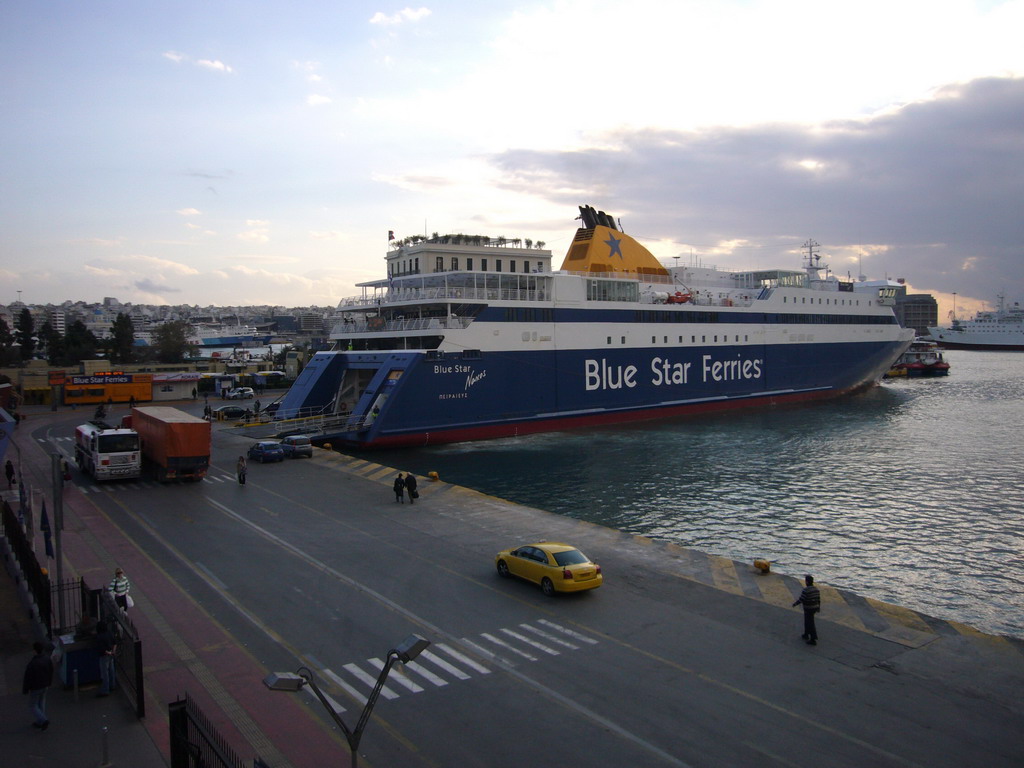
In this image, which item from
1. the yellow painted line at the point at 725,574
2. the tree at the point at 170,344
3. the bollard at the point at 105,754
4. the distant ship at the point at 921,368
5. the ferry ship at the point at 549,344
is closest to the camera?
the bollard at the point at 105,754

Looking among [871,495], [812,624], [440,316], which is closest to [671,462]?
[871,495]

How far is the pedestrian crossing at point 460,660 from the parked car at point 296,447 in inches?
812

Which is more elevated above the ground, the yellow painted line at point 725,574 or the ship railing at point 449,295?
the ship railing at point 449,295

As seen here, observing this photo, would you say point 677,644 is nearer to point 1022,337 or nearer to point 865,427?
point 865,427

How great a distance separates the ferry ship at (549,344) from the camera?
3625cm

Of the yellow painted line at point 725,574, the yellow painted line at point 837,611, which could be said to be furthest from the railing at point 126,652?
the yellow painted line at point 837,611

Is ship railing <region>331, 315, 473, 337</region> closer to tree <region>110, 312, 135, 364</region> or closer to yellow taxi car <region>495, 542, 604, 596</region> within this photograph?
yellow taxi car <region>495, 542, 604, 596</region>

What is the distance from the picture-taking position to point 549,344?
133 ft

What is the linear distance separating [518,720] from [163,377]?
57792 mm

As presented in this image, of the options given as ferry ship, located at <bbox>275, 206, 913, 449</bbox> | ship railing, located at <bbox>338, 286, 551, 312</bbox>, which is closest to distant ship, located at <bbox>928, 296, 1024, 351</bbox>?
ferry ship, located at <bbox>275, 206, 913, 449</bbox>

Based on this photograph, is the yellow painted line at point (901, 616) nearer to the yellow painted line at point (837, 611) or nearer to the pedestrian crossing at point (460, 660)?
the yellow painted line at point (837, 611)

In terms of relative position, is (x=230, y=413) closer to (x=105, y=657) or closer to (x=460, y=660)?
(x=105, y=657)

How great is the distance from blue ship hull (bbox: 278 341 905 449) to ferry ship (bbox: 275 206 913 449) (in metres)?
0.08

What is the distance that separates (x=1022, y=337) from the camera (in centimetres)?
16075
